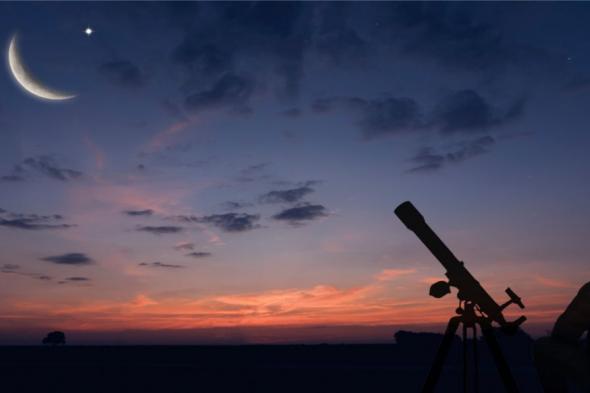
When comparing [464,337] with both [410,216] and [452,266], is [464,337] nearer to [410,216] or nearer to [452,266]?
[452,266]

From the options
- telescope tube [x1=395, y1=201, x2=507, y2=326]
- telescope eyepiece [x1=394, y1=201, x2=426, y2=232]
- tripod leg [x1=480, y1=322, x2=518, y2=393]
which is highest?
telescope eyepiece [x1=394, y1=201, x2=426, y2=232]

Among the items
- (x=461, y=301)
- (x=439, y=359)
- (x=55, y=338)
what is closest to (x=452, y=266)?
(x=461, y=301)

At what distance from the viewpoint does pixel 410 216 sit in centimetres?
799

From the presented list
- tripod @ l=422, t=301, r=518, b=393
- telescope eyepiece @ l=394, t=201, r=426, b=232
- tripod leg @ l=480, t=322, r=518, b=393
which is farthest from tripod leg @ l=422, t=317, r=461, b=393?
telescope eyepiece @ l=394, t=201, r=426, b=232

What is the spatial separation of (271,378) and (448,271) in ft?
80.5

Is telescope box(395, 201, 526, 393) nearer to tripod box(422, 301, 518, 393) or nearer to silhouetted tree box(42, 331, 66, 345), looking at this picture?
tripod box(422, 301, 518, 393)

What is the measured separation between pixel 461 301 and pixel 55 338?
178268 mm

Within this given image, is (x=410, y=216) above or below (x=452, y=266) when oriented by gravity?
above

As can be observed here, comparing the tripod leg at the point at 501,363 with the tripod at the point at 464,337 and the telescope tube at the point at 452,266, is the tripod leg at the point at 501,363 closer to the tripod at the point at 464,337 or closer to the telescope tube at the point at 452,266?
the tripod at the point at 464,337

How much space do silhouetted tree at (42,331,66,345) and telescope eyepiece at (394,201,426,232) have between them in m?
177

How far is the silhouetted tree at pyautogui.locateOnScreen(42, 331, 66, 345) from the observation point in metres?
164

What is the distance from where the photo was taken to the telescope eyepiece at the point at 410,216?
7973 millimetres

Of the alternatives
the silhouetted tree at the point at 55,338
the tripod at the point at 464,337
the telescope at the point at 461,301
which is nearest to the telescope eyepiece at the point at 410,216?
the telescope at the point at 461,301

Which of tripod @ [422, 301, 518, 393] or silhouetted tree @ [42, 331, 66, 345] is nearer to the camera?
tripod @ [422, 301, 518, 393]
